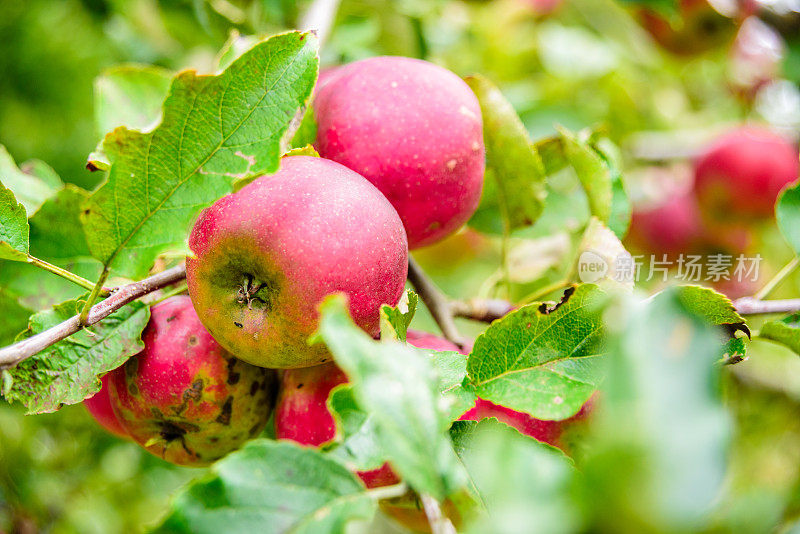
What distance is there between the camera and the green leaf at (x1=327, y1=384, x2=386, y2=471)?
1.69 ft

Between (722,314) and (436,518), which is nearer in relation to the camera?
(436,518)

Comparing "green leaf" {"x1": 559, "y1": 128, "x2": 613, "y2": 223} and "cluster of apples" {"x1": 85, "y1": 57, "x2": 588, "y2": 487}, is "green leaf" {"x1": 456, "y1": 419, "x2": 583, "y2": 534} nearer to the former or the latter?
"cluster of apples" {"x1": 85, "y1": 57, "x2": 588, "y2": 487}

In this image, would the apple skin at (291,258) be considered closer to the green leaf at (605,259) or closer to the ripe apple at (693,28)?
the green leaf at (605,259)

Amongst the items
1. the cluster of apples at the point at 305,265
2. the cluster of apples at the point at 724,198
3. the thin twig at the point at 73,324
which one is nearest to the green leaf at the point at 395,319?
the cluster of apples at the point at 305,265

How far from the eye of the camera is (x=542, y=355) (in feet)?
2.08

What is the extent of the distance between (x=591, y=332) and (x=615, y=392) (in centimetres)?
33

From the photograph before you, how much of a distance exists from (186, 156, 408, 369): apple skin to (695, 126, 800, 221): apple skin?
1.37m

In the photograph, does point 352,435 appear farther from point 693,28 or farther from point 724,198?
point 693,28

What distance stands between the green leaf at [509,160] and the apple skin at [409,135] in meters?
0.07

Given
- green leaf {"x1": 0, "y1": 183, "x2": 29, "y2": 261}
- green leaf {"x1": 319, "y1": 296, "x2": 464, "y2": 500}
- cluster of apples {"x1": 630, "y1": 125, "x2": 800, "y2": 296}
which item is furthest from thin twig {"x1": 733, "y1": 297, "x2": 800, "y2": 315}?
cluster of apples {"x1": 630, "y1": 125, "x2": 800, "y2": 296}

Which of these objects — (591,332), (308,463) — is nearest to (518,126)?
(591,332)

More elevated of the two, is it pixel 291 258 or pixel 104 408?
pixel 291 258

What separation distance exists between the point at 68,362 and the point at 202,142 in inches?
9.7

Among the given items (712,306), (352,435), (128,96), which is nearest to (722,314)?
(712,306)
